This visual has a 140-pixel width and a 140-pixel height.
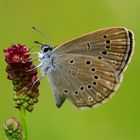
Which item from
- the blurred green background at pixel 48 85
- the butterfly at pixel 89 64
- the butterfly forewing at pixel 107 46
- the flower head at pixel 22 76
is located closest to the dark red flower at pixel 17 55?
the flower head at pixel 22 76

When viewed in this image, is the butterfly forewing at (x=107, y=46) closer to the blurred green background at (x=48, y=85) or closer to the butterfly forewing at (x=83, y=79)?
the butterfly forewing at (x=83, y=79)

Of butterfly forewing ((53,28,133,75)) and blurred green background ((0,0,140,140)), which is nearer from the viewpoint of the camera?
butterfly forewing ((53,28,133,75))

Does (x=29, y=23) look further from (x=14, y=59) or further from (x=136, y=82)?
(x=14, y=59)

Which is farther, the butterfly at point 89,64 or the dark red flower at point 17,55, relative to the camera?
the butterfly at point 89,64

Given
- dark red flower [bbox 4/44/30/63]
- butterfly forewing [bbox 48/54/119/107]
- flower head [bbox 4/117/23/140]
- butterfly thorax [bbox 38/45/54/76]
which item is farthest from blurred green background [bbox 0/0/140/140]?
flower head [bbox 4/117/23/140]

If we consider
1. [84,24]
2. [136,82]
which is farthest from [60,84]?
[84,24]

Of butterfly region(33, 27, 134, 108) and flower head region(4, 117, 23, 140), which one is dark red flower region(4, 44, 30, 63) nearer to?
butterfly region(33, 27, 134, 108)

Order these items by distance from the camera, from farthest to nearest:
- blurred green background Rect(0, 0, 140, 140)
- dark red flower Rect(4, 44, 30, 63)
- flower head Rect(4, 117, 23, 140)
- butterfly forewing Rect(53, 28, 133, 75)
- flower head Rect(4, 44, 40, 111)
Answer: blurred green background Rect(0, 0, 140, 140)
butterfly forewing Rect(53, 28, 133, 75)
dark red flower Rect(4, 44, 30, 63)
flower head Rect(4, 44, 40, 111)
flower head Rect(4, 117, 23, 140)

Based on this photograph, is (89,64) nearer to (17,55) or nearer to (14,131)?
(17,55)
